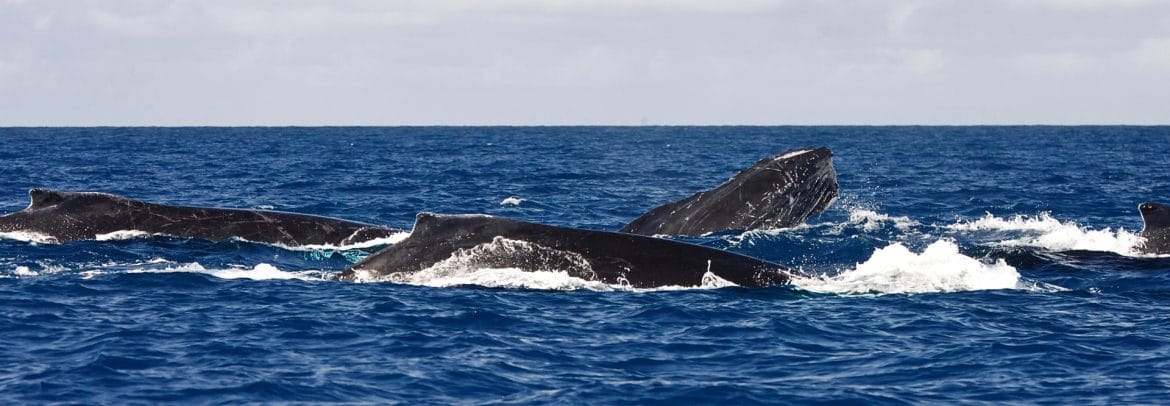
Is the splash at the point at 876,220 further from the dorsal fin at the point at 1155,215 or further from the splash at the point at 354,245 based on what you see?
the splash at the point at 354,245

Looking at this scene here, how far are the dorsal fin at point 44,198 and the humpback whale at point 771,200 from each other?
1031cm

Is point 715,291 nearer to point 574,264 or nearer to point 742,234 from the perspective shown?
point 574,264

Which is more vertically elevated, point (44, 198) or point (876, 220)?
point (44, 198)

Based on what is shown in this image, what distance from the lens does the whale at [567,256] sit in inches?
615

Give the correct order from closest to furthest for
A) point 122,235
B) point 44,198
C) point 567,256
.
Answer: point 567,256 < point 122,235 < point 44,198

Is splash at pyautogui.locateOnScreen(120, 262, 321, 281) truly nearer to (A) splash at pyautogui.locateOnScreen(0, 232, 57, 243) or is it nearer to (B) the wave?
(B) the wave

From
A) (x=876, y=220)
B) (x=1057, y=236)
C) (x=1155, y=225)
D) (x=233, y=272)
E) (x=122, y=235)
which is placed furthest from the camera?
(x=876, y=220)

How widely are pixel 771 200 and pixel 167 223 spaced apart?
34.6 ft

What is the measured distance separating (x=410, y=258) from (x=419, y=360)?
14.0 ft

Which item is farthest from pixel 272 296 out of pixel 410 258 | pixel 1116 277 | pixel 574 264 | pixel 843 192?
pixel 843 192

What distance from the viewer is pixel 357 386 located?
35.9 ft

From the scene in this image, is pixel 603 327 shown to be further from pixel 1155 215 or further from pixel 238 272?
pixel 1155 215

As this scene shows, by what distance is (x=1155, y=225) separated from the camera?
2014cm


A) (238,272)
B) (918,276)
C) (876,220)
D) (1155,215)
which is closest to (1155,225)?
(1155,215)
